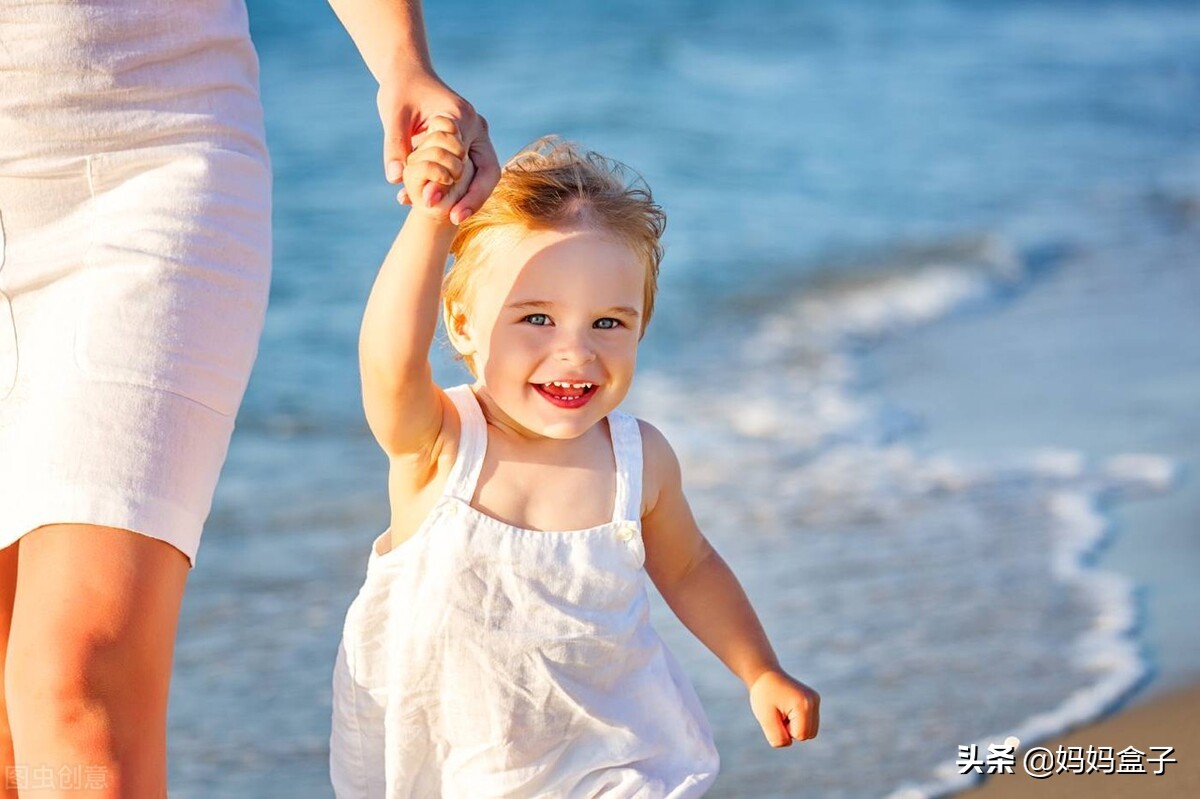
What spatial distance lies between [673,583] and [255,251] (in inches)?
33.0

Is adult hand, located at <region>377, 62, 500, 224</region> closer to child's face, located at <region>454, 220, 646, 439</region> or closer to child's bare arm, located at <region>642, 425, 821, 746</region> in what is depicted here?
child's face, located at <region>454, 220, 646, 439</region>

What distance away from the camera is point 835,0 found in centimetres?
1592

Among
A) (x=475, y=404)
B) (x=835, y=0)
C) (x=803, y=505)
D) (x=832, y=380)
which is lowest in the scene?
(x=475, y=404)

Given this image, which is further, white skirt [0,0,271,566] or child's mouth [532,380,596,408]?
child's mouth [532,380,596,408]

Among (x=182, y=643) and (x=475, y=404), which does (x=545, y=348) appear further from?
(x=182, y=643)

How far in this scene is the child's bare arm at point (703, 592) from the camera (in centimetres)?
247

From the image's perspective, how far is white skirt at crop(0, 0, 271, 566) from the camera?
1.93 meters

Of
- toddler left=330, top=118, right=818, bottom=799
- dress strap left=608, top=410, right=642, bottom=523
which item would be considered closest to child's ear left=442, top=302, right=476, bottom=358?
toddler left=330, top=118, right=818, bottom=799

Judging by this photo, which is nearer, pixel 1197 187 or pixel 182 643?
pixel 182 643

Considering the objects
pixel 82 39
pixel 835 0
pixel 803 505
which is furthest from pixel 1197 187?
pixel 82 39

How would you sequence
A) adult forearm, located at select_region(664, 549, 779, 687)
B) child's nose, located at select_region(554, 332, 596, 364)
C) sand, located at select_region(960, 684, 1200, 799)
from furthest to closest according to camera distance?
sand, located at select_region(960, 684, 1200, 799), adult forearm, located at select_region(664, 549, 779, 687), child's nose, located at select_region(554, 332, 596, 364)

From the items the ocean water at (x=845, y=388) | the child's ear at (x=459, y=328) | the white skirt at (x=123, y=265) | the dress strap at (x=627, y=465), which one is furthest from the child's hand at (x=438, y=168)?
the ocean water at (x=845, y=388)

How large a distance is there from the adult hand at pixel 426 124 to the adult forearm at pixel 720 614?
2.71 ft

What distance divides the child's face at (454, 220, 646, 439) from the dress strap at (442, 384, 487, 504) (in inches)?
2.4
